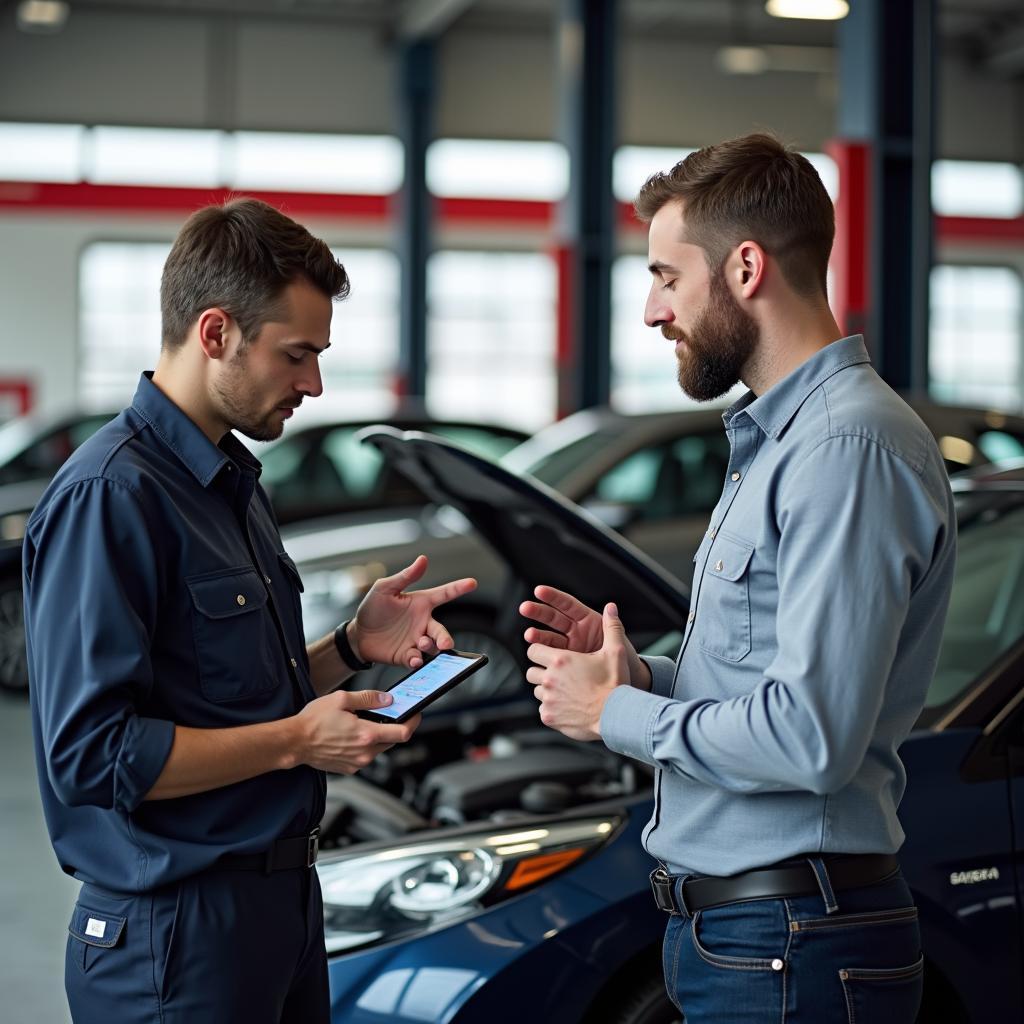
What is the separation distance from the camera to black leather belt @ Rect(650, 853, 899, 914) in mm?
1680

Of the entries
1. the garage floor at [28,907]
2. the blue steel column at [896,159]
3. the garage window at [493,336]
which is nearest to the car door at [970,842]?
the garage floor at [28,907]

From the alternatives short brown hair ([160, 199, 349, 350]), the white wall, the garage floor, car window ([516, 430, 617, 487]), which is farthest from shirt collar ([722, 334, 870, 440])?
the white wall

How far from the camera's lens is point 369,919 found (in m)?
2.60

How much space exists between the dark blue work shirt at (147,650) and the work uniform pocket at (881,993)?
0.73 m

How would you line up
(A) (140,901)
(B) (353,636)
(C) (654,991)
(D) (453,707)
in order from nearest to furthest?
1. (A) (140,901)
2. (B) (353,636)
3. (C) (654,991)
4. (D) (453,707)

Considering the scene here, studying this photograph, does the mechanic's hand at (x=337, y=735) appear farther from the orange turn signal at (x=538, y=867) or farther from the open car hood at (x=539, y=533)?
the open car hood at (x=539, y=533)

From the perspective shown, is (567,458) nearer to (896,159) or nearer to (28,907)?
(896,159)

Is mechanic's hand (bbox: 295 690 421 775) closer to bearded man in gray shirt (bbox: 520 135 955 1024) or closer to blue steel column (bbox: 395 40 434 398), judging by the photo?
bearded man in gray shirt (bbox: 520 135 955 1024)

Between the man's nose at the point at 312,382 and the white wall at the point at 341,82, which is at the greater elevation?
the white wall at the point at 341,82

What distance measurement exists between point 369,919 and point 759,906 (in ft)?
3.59

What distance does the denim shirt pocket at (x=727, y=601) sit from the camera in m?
1.70

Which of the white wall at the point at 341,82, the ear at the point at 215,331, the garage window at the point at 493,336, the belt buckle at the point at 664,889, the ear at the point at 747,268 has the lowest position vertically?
the belt buckle at the point at 664,889

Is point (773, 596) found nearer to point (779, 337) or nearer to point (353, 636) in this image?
point (779, 337)

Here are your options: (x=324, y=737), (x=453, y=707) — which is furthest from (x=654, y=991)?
(x=453, y=707)
